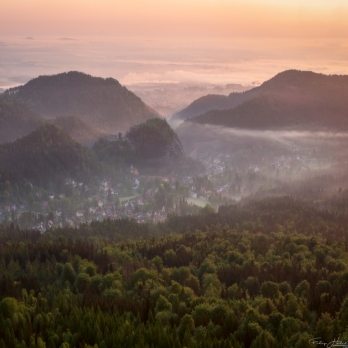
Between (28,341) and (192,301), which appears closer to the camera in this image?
(28,341)

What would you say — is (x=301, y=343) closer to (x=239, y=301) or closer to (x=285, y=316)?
(x=285, y=316)

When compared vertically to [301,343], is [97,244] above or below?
below

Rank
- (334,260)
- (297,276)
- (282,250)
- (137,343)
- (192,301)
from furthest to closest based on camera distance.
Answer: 1. (282,250)
2. (334,260)
3. (297,276)
4. (192,301)
5. (137,343)

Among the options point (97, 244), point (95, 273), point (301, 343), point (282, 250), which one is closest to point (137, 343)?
point (301, 343)

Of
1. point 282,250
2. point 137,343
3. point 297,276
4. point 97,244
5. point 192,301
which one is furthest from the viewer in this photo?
point 97,244

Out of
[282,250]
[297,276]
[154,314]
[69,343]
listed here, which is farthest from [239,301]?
[282,250]

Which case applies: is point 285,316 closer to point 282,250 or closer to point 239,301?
point 239,301
